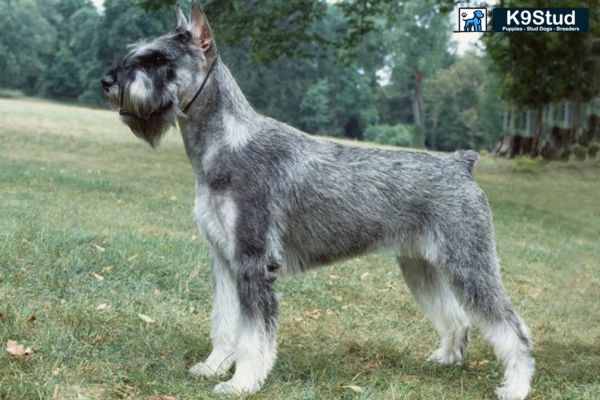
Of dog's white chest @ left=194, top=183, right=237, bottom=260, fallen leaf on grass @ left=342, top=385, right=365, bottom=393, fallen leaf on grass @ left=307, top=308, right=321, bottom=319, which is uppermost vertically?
dog's white chest @ left=194, top=183, right=237, bottom=260

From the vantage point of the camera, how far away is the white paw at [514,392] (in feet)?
18.1

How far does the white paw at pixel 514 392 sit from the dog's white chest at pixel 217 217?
2350 mm

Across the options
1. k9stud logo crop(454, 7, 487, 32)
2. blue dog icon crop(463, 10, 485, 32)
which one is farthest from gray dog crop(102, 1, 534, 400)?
blue dog icon crop(463, 10, 485, 32)

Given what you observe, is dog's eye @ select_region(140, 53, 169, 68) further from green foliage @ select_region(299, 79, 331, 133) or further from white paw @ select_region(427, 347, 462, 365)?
green foliage @ select_region(299, 79, 331, 133)

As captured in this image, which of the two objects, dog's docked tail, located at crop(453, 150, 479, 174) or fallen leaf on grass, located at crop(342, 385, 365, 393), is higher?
dog's docked tail, located at crop(453, 150, 479, 174)

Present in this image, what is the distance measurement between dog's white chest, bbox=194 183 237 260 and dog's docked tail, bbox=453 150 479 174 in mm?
1965

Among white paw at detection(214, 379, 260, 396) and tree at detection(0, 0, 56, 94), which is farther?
tree at detection(0, 0, 56, 94)

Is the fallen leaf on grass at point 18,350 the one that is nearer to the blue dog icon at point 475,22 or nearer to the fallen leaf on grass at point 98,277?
the fallen leaf on grass at point 98,277

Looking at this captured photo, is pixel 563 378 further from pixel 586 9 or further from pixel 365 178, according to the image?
pixel 586 9

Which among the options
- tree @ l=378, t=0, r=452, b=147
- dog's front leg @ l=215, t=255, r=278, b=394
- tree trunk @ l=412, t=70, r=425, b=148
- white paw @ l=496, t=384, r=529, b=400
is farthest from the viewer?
tree trunk @ l=412, t=70, r=425, b=148

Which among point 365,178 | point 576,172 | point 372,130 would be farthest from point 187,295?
point 372,130

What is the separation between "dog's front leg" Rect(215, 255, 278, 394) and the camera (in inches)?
206

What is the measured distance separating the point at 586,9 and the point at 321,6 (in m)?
7.66

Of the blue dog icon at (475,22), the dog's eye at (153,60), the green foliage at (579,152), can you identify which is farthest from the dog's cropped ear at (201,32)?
the green foliage at (579,152)
